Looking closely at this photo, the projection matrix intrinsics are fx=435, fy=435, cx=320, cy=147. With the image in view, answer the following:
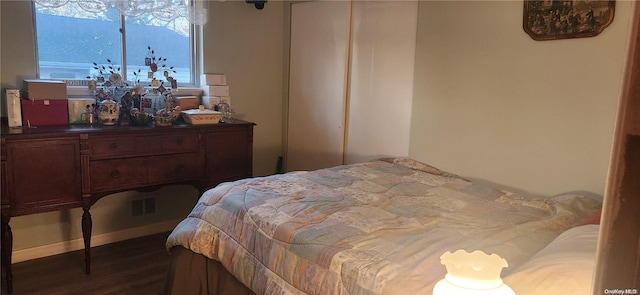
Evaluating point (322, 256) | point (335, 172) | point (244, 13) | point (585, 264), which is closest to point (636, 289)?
point (585, 264)

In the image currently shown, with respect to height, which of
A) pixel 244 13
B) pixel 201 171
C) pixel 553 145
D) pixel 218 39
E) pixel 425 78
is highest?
pixel 244 13

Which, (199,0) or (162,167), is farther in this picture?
(199,0)

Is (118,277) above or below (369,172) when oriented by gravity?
below

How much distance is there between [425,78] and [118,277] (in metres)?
2.35

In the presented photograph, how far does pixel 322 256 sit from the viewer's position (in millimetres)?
1486

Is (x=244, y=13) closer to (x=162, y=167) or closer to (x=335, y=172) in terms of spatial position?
(x=162, y=167)

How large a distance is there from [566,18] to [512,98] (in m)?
0.50

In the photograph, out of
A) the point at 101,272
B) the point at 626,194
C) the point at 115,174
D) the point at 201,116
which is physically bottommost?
the point at 101,272

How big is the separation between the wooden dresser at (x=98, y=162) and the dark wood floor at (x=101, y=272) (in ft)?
0.37

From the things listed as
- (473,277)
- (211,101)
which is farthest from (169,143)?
(473,277)

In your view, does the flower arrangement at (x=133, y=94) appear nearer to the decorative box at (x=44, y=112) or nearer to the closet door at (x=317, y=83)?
the decorative box at (x=44, y=112)

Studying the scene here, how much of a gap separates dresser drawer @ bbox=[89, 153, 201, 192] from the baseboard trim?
665 millimetres

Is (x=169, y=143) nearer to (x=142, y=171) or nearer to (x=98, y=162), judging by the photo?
(x=142, y=171)

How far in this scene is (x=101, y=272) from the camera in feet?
8.82
